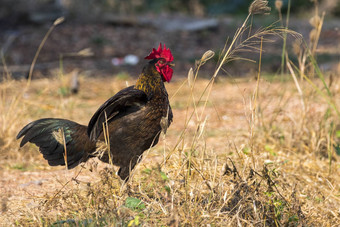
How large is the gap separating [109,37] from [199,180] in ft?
24.0

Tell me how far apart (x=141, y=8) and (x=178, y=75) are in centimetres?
612

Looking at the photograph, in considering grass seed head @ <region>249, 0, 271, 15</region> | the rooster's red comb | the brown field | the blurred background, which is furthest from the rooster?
the blurred background

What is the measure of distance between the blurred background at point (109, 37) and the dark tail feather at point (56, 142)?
14.0ft

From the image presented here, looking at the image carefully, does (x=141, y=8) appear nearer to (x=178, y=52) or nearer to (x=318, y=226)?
(x=178, y=52)

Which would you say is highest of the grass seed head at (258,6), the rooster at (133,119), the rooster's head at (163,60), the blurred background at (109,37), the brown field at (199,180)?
the grass seed head at (258,6)

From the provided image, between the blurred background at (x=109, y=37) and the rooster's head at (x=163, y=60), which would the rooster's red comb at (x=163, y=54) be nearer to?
the rooster's head at (x=163, y=60)

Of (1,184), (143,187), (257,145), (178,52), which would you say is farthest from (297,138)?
(178,52)

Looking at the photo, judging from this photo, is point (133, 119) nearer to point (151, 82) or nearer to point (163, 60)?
point (151, 82)

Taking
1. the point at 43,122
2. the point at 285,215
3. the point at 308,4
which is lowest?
the point at 308,4

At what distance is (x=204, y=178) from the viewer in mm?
2803

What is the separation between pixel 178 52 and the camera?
9.52 metres

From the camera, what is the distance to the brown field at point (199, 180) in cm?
261

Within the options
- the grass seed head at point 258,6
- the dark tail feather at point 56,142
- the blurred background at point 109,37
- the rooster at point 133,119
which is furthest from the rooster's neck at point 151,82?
the blurred background at point 109,37

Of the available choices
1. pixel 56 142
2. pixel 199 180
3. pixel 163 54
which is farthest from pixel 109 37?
pixel 199 180
